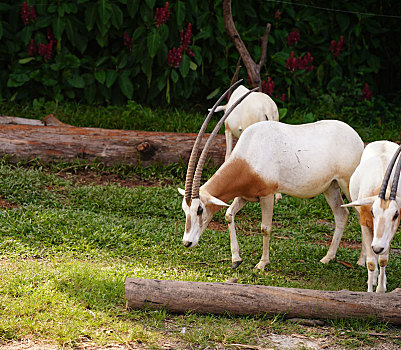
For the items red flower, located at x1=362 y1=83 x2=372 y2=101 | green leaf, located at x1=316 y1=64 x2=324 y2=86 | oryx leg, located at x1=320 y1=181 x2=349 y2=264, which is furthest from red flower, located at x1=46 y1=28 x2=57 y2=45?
oryx leg, located at x1=320 y1=181 x2=349 y2=264

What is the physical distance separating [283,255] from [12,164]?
14.5 feet

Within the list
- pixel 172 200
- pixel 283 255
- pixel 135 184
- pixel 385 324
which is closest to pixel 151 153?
pixel 135 184

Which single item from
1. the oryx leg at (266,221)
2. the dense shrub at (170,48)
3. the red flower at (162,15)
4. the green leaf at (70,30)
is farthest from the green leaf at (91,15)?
the oryx leg at (266,221)

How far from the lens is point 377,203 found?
455cm

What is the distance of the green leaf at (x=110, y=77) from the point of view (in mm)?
11375

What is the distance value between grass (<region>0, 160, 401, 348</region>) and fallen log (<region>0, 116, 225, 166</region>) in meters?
0.17

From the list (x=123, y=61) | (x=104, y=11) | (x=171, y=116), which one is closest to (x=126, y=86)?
(x=123, y=61)

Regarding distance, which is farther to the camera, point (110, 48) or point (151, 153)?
point (110, 48)

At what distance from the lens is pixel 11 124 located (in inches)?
374

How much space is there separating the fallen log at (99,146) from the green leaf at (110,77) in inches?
102

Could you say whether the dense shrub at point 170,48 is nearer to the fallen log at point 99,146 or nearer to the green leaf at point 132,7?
the green leaf at point 132,7

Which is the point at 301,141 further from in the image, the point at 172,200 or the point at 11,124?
the point at 11,124

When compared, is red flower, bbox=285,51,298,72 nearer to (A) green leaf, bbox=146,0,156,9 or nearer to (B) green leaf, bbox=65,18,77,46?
(A) green leaf, bbox=146,0,156,9

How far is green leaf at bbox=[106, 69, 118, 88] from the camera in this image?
11375 millimetres
